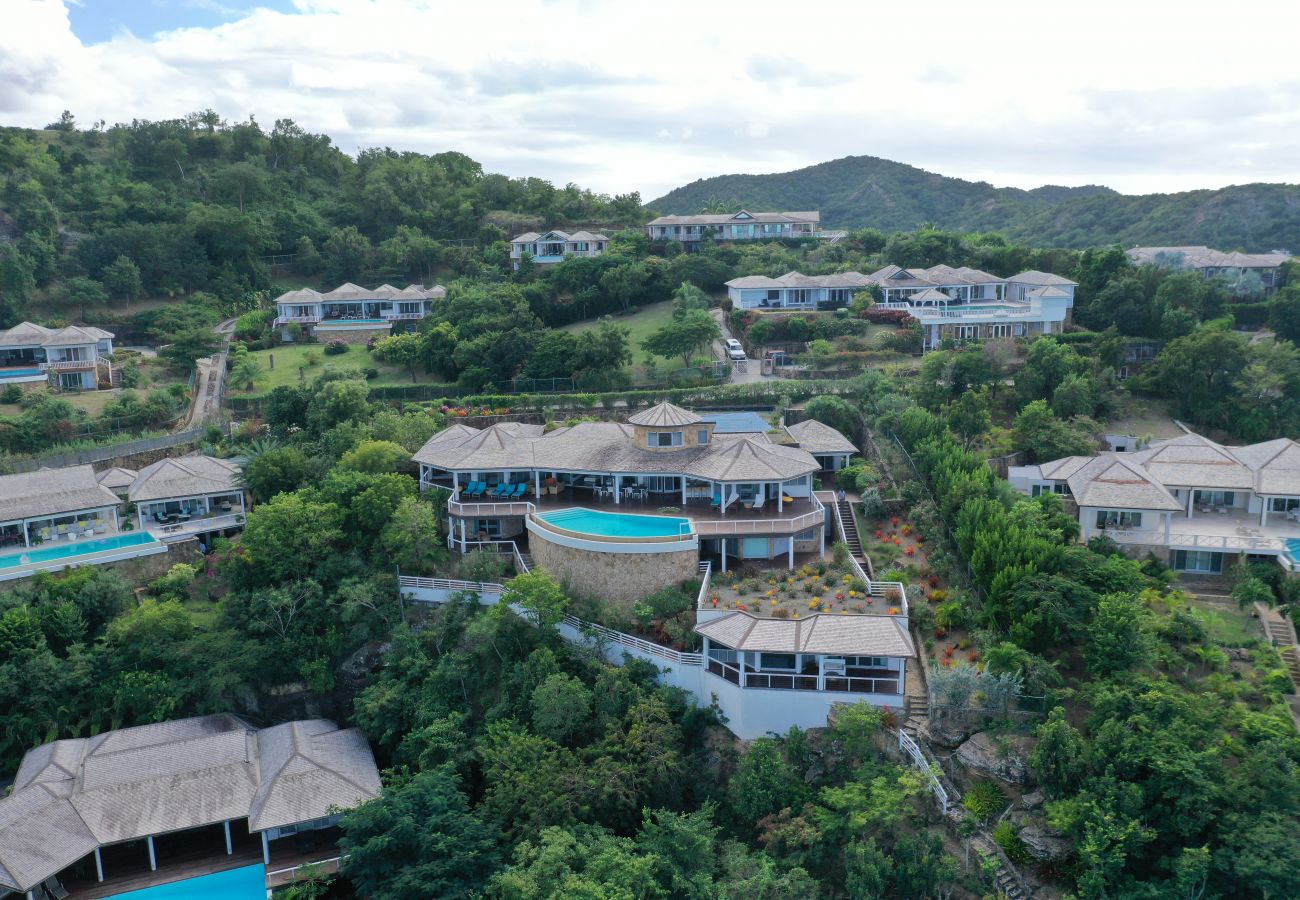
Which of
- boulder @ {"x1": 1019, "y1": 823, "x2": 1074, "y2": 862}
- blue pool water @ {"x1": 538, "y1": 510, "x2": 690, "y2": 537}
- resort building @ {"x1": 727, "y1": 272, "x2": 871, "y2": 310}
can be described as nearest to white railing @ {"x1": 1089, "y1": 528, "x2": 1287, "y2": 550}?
boulder @ {"x1": 1019, "y1": 823, "x2": 1074, "y2": 862}

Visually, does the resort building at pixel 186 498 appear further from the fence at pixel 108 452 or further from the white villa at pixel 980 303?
the white villa at pixel 980 303

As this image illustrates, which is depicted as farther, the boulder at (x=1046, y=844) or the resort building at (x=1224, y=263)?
the resort building at (x=1224, y=263)

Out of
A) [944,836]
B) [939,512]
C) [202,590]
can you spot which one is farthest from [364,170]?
[944,836]

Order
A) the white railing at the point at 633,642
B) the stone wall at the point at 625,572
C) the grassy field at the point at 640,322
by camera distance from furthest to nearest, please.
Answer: the grassy field at the point at 640,322 → the stone wall at the point at 625,572 → the white railing at the point at 633,642

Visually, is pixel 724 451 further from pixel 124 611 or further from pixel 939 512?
Result: pixel 124 611

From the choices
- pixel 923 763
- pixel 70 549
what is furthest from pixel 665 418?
pixel 70 549

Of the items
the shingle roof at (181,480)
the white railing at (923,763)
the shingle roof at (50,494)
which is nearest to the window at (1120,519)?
the white railing at (923,763)

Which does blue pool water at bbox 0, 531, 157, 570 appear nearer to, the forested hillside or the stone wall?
the stone wall
